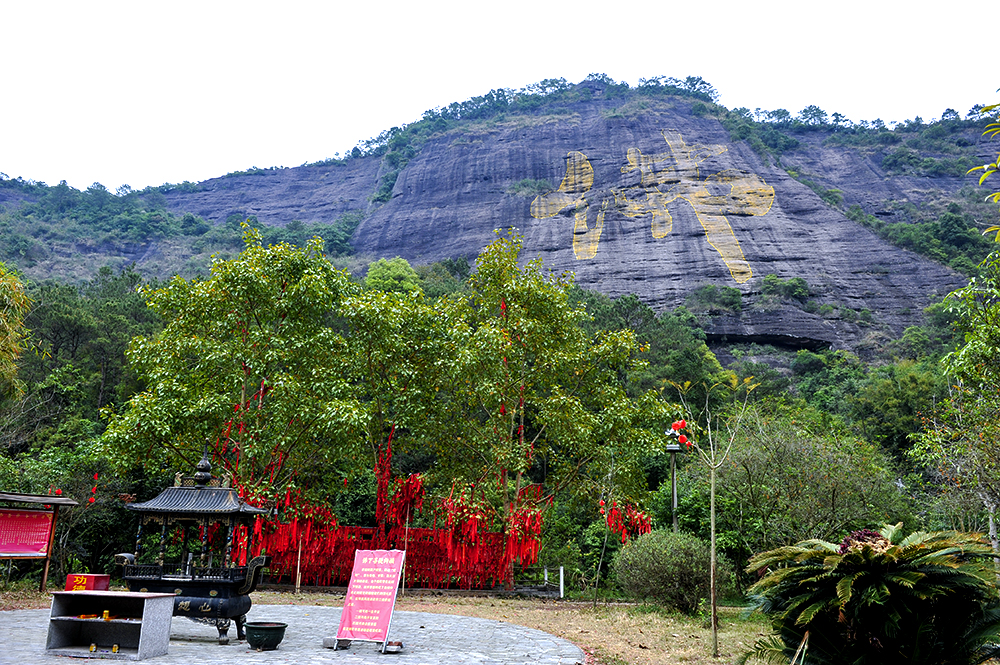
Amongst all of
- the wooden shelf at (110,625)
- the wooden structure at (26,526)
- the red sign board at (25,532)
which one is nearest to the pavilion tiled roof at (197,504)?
the wooden shelf at (110,625)

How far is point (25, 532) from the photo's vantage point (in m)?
12.9

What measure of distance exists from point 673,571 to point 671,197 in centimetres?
5424

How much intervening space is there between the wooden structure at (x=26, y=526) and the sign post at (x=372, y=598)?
7649 millimetres

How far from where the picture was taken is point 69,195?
84.4 m

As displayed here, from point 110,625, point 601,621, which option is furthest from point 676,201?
point 110,625

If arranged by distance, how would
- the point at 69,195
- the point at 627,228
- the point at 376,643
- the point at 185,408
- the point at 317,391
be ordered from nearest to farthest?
the point at 376,643 → the point at 185,408 → the point at 317,391 → the point at 627,228 → the point at 69,195

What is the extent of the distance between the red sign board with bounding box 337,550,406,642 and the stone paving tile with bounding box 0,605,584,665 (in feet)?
0.83

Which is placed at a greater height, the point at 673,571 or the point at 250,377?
the point at 250,377

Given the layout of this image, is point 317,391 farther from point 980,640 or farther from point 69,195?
point 69,195

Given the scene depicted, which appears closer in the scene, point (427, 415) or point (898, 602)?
point (898, 602)

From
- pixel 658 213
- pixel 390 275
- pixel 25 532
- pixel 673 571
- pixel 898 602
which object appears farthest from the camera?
pixel 658 213

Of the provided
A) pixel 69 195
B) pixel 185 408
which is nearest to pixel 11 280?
pixel 185 408

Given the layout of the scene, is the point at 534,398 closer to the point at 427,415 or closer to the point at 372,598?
the point at 427,415

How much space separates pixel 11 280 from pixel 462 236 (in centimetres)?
5353
